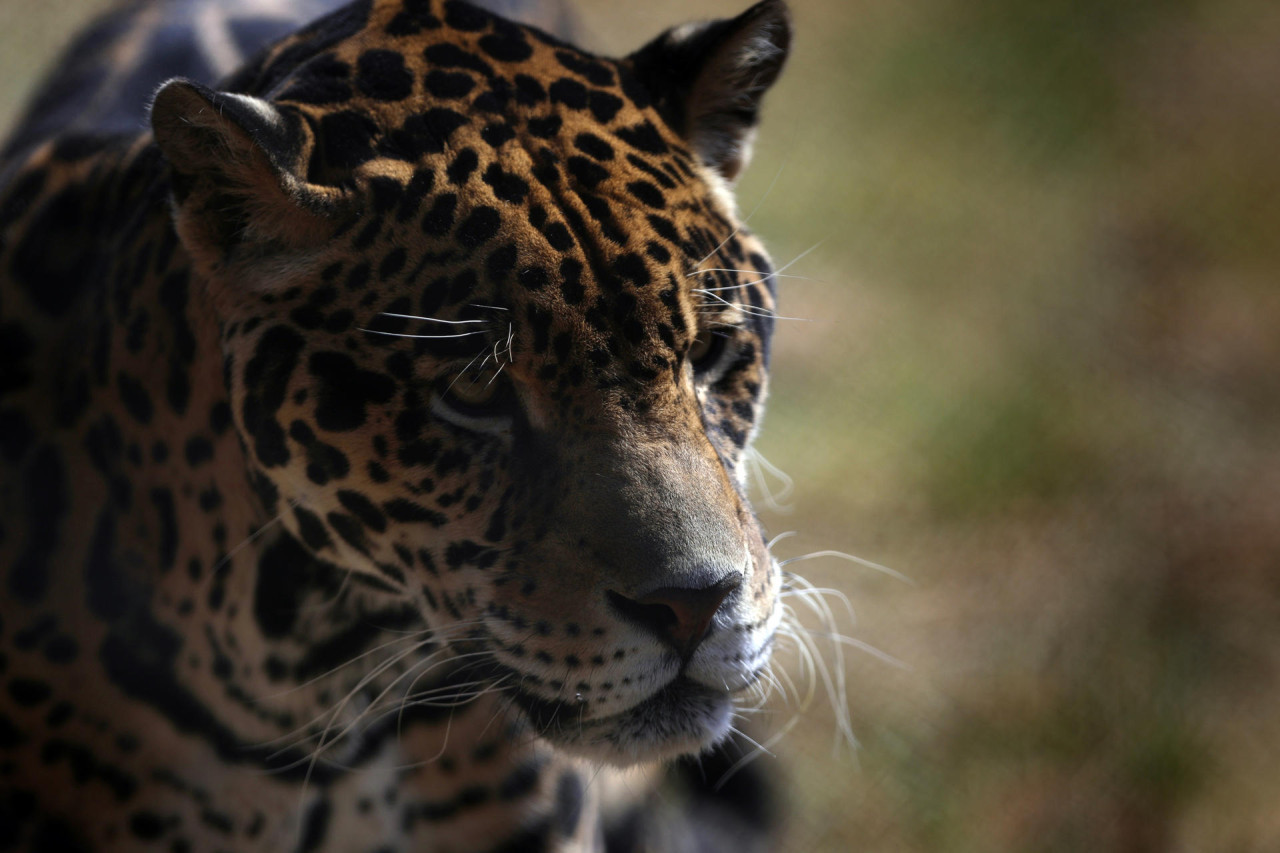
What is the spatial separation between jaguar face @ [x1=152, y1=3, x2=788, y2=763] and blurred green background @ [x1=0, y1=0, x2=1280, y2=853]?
6.24ft

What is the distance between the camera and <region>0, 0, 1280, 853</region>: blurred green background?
12.8ft

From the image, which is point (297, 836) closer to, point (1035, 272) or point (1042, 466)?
point (1042, 466)

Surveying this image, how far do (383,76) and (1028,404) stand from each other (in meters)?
3.90

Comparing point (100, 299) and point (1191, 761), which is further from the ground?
Answer: point (100, 299)

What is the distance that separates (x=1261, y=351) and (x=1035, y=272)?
3.59 ft

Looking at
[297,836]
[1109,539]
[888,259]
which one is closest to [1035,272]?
[888,259]

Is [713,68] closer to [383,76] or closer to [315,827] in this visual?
[383,76]

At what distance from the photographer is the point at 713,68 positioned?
235cm

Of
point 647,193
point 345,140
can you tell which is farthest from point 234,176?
point 647,193

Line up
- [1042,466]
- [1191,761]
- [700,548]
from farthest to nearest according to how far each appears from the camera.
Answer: [1042,466] < [1191,761] < [700,548]

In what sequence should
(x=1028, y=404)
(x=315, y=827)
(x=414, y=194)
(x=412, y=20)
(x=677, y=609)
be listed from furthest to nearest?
1. (x=1028, y=404)
2. (x=315, y=827)
3. (x=412, y=20)
4. (x=414, y=194)
5. (x=677, y=609)

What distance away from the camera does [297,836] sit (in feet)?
8.36

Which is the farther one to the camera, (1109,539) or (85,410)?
(1109,539)

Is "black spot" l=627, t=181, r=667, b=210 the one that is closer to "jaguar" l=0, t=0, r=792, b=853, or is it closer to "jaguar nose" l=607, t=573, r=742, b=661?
"jaguar" l=0, t=0, r=792, b=853
